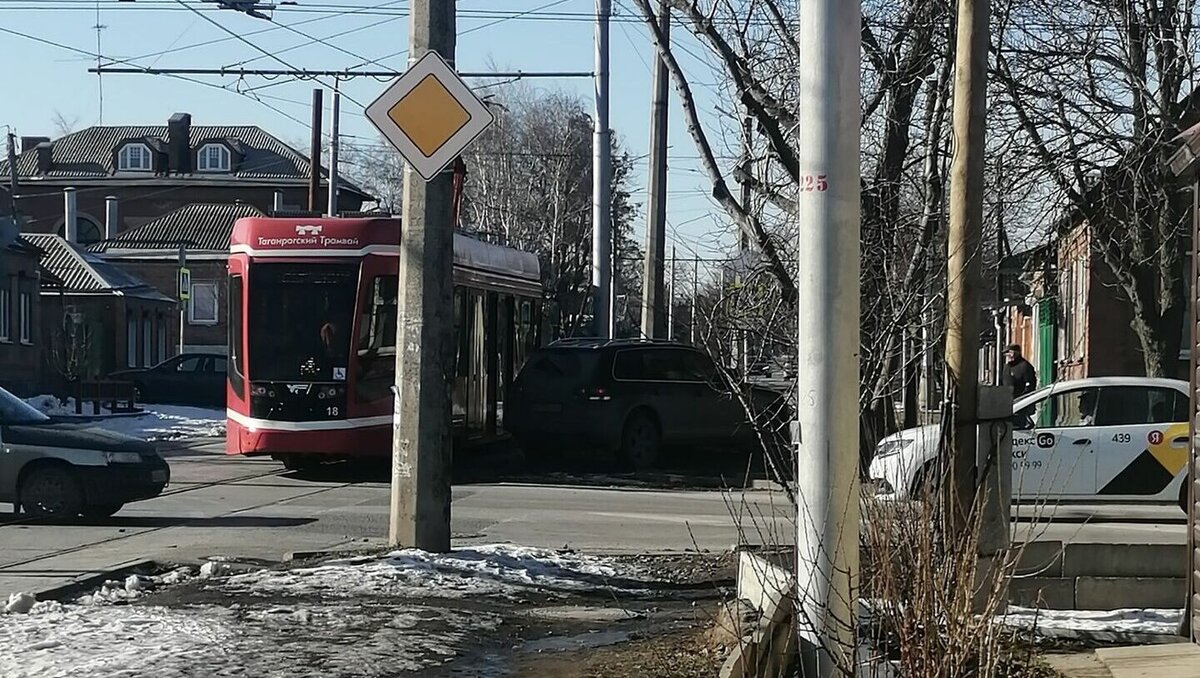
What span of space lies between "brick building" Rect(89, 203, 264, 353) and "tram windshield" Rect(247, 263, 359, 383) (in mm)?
49276

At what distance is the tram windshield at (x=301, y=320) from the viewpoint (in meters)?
19.0

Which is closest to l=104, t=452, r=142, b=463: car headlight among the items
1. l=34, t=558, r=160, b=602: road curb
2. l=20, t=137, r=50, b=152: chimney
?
l=34, t=558, r=160, b=602: road curb

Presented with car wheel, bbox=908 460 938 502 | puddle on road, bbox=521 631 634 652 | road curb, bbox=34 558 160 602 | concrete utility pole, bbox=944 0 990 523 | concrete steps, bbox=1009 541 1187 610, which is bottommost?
road curb, bbox=34 558 160 602

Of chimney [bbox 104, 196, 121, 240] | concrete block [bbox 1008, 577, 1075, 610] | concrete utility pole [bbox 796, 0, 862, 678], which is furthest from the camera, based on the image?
chimney [bbox 104, 196, 121, 240]

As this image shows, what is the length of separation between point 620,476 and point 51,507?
26.9 ft

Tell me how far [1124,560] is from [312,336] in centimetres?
1157

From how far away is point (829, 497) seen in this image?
20.0 ft

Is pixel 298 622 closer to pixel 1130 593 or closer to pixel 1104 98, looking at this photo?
pixel 1130 593

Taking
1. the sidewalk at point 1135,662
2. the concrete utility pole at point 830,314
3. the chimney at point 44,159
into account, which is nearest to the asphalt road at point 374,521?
the sidewalk at point 1135,662

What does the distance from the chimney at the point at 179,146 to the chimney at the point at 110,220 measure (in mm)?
3762

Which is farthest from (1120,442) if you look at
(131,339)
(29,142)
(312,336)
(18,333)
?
(29,142)

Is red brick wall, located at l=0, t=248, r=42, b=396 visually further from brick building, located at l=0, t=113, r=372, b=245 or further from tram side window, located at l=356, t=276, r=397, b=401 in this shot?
brick building, located at l=0, t=113, r=372, b=245

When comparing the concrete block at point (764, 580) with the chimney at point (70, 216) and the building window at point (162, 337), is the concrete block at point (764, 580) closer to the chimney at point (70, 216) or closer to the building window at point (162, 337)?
the building window at point (162, 337)

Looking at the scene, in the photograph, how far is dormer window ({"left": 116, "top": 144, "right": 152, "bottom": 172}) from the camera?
260 feet
